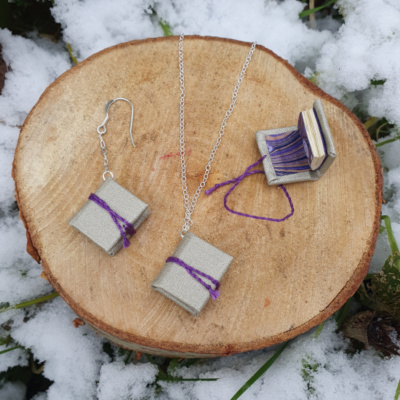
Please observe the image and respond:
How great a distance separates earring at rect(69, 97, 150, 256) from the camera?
1.07m

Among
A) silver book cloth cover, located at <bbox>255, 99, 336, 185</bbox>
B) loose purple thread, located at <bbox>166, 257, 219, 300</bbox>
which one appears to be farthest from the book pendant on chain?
silver book cloth cover, located at <bbox>255, 99, 336, 185</bbox>

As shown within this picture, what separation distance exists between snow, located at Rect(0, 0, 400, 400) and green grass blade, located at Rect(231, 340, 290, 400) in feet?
0.17

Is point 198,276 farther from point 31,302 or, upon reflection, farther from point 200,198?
point 31,302

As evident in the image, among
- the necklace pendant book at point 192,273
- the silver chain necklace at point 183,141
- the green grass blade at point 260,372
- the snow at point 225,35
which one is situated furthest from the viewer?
the snow at point 225,35

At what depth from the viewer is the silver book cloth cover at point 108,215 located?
1.07 meters

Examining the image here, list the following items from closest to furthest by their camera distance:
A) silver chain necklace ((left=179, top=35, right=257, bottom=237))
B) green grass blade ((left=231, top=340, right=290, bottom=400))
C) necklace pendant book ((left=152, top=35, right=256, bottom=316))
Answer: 1. necklace pendant book ((left=152, top=35, right=256, bottom=316))
2. silver chain necklace ((left=179, top=35, right=257, bottom=237))
3. green grass blade ((left=231, top=340, right=290, bottom=400))

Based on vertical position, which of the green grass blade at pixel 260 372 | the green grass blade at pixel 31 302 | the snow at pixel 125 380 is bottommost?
the snow at pixel 125 380

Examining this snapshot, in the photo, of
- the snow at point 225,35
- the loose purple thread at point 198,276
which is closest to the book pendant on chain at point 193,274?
the loose purple thread at point 198,276

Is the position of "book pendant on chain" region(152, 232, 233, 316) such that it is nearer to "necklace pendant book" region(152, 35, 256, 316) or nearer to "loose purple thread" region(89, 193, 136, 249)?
"necklace pendant book" region(152, 35, 256, 316)

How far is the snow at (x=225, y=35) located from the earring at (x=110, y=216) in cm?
69

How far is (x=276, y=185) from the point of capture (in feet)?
3.94

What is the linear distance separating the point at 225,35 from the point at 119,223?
111 cm

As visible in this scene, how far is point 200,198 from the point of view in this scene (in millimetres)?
1176

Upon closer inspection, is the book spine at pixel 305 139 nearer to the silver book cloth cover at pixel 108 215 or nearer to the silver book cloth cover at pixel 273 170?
the silver book cloth cover at pixel 273 170
